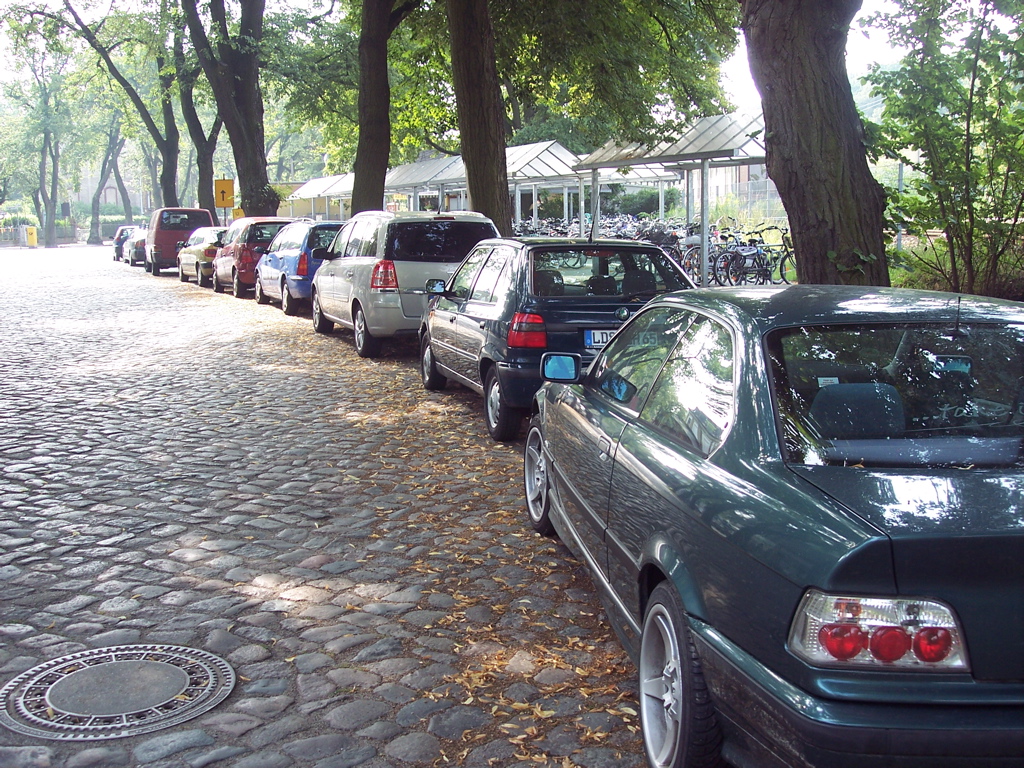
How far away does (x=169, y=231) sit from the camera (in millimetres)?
34625

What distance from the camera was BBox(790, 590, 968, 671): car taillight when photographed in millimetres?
2455

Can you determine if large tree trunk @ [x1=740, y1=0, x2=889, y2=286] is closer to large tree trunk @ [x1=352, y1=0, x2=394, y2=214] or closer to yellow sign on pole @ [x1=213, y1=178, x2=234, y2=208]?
large tree trunk @ [x1=352, y1=0, x2=394, y2=214]

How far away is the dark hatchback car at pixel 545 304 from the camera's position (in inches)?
314

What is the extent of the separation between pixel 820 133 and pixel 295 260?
39.9 feet

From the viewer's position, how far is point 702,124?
2225cm

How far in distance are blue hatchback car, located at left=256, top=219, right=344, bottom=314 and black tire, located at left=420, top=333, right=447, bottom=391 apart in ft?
23.3

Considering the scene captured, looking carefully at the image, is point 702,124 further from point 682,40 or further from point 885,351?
point 885,351

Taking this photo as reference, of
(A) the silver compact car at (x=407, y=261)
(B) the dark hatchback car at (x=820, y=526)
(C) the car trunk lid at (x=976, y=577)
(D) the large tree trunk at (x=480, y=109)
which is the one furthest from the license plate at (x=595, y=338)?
(D) the large tree trunk at (x=480, y=109)

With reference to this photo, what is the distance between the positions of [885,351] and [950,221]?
829cm

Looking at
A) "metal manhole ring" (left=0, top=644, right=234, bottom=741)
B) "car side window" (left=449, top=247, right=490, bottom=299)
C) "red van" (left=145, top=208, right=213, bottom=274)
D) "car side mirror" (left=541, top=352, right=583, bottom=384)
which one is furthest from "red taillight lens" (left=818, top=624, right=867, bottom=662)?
"red van" (left=145, top=208, right=213, bottom=274)

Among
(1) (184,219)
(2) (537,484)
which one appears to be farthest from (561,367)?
(1) (184,219)

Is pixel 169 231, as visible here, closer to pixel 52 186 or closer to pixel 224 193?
pixel 224 193

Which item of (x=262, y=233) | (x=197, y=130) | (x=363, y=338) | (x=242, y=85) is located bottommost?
(x=363, y=338)

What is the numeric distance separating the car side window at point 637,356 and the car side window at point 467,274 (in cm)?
465
